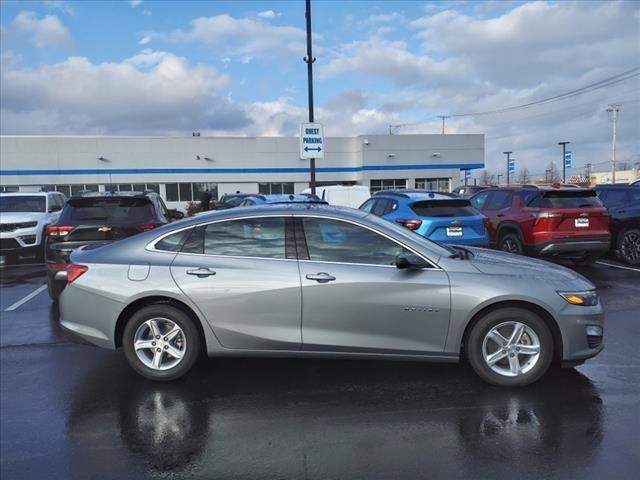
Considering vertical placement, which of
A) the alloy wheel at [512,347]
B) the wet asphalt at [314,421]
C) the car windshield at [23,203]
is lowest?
the wet asphalt at [314,421]

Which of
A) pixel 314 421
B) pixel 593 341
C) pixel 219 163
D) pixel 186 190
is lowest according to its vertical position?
pixel 314 421

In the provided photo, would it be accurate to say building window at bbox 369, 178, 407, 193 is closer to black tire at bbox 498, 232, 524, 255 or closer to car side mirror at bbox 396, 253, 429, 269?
black tire at bbox 498, 232, 524, 255

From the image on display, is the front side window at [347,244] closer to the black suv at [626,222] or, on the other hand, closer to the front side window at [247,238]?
the front side window at [247,238]

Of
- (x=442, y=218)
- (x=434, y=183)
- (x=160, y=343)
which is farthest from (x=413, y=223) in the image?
(x=434, y=183)

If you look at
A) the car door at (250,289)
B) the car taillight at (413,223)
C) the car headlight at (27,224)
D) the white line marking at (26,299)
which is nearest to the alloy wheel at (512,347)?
the car door at (250,289)

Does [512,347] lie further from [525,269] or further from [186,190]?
[186,190]

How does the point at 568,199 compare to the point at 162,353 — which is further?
the point at 568,199

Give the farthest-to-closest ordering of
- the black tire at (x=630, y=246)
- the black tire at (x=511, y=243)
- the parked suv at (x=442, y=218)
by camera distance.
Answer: the black tire at (x=630, y=246), the black tire at (x=511, y=243), the parked suv at (x=442, y=218)

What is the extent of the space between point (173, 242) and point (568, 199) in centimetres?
777

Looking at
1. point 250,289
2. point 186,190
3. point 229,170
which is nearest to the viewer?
point 250,289

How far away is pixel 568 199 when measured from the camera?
970cm

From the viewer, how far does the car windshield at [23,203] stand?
1317 cm

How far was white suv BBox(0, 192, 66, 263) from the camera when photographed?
468 inches

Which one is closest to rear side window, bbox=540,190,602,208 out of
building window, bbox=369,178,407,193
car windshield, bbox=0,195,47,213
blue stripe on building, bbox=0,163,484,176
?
car windshield, bbox=0,195,47,213
